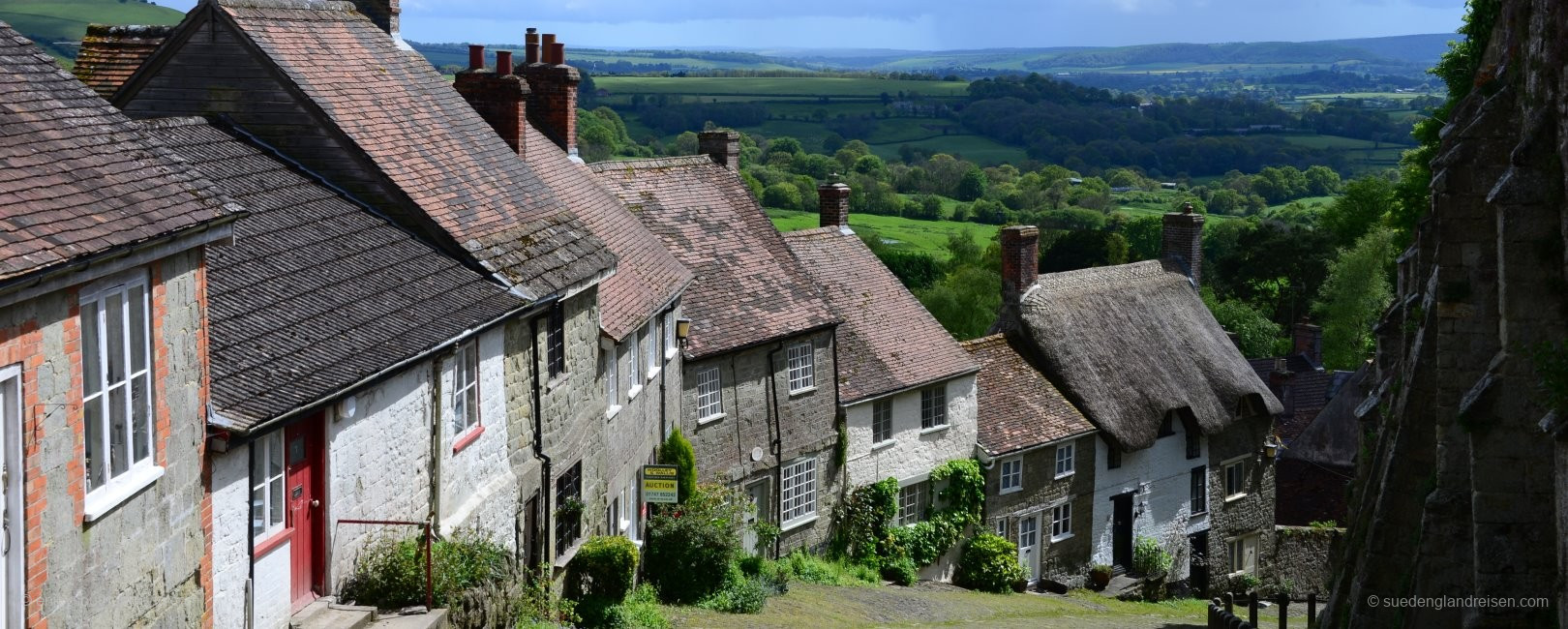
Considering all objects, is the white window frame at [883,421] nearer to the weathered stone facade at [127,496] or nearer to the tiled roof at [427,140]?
the tiled roof at [427,140]

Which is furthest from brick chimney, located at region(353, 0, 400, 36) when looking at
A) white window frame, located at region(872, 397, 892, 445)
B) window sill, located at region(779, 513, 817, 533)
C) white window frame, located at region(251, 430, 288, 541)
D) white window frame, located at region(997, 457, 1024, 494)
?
white window frame, located at region(997, 457, 1024, 494)

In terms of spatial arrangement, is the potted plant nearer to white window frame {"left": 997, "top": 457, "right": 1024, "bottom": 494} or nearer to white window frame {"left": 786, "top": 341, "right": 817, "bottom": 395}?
white window frame {"left": 997, "top": 457, "right": 1024, "bottom": 494}

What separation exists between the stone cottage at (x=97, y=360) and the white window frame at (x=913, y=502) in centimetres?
2318

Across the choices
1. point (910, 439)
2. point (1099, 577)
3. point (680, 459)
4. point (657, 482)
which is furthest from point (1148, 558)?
point (657, 482)

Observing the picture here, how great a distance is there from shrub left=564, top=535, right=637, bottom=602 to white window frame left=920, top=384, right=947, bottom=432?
45.7 ft

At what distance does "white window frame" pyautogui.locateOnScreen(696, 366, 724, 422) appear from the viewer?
28.0 metres

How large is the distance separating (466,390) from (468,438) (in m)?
0.50

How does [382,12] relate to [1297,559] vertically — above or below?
above

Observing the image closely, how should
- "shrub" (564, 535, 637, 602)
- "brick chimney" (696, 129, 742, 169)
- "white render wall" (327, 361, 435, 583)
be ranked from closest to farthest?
"white render wall" (327, 361, 435, 583), "shrub" (564, 535, 637, 602), "brick chimney" (696, 129, 742, 169)

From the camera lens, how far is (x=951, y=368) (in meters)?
34.4

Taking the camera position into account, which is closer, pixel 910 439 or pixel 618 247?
pixel 618 247

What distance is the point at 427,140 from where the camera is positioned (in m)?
19.5

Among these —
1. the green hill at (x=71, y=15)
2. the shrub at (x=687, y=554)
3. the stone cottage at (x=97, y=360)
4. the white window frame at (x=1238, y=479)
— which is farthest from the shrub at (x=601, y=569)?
the green hill at (x=71, y=15)

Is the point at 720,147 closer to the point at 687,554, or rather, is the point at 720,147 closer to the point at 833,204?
the point at 833,204
